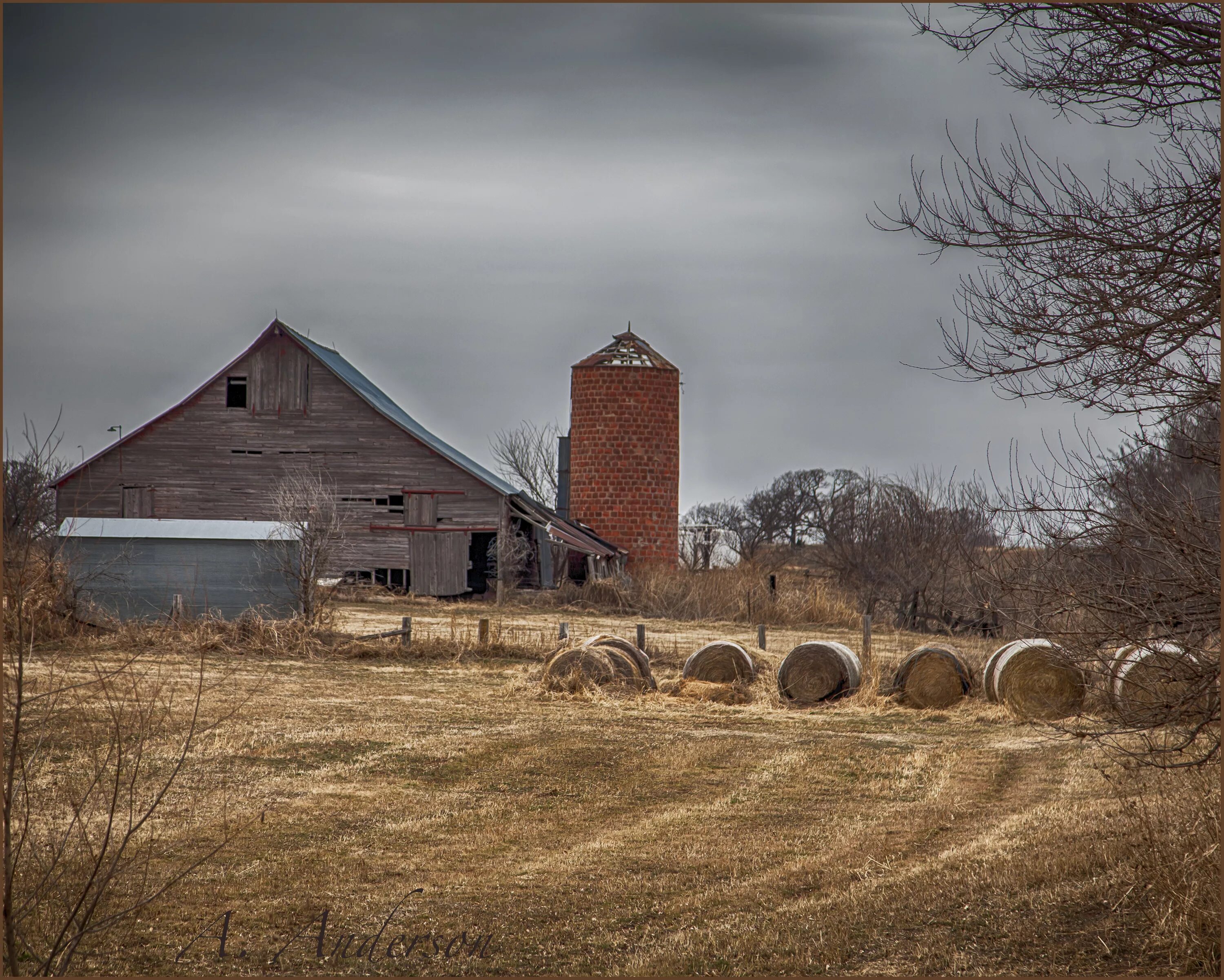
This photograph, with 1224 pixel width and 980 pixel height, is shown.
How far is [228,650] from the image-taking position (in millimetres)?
22266

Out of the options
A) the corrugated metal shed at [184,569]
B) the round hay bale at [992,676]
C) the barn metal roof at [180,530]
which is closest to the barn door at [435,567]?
the barn metal roof at [180,530]

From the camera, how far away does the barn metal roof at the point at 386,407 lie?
35.8 m

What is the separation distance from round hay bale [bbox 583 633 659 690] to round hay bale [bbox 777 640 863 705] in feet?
6.62

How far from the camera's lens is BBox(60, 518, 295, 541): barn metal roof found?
25.7m

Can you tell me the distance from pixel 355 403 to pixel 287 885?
29348 millimetres

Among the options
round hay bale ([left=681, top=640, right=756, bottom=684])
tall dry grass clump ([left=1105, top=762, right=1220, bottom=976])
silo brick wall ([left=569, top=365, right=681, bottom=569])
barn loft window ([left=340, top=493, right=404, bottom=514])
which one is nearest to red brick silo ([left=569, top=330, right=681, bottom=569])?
silo brick wall ([left=569, top=365, right=681, bottom=569])

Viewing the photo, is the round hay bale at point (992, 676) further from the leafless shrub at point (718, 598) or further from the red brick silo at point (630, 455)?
the red brick silo at point (630, 455)

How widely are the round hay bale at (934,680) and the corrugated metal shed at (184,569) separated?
1292 centimetres

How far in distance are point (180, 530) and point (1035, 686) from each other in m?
18.0

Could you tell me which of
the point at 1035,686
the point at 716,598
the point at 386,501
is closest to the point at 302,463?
the point at 386,501

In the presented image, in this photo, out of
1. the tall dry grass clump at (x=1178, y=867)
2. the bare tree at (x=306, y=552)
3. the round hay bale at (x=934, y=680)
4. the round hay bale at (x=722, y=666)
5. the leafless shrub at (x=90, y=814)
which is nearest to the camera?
the leafless shrub at (x=90, y=814)

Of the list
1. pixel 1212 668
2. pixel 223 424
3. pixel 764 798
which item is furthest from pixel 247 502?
A: pixel 1212 668

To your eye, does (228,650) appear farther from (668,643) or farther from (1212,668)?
(1212,668)

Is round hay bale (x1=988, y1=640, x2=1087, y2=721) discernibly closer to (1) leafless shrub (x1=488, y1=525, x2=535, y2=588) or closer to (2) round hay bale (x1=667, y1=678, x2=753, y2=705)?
(2) round hay bale (x1=667, y1=678, x2=753, y2=705)
